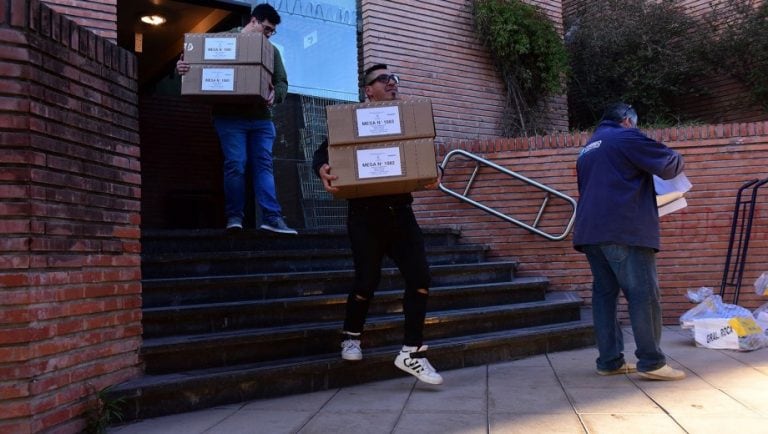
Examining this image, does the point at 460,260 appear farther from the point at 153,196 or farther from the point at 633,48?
the point at 633,48

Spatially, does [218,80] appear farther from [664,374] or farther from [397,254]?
[664,374]

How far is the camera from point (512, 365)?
188 inches

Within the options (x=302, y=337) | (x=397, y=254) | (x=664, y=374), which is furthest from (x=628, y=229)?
(x=302, y=337)

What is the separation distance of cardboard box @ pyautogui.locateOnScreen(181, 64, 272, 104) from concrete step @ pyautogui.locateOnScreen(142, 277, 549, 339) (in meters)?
1.59

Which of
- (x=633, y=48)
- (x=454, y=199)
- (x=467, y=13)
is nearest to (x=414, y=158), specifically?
(x=454, y=199)

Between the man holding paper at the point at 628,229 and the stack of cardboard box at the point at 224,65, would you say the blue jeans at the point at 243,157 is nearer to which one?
the stack of cardboard box at the point at 224,65

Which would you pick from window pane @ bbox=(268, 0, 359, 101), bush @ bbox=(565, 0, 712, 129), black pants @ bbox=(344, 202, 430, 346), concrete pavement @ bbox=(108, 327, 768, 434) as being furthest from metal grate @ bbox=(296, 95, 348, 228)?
bush @ bbox=(565, 0, 712, 129)

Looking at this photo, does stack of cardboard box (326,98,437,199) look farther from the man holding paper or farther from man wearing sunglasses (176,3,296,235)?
man wearing sunglasses (176,3,296,235)

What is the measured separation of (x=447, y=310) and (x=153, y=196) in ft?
18.0

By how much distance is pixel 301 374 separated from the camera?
3.94 metres

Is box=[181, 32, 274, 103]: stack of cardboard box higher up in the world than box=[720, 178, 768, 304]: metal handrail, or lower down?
higher up

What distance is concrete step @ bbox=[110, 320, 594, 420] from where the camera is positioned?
3449mm

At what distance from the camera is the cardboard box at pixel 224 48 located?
4.74m

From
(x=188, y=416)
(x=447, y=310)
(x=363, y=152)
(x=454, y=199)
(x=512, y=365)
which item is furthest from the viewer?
(x=454, y=199)
